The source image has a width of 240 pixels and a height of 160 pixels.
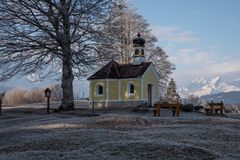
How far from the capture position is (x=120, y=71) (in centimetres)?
4328

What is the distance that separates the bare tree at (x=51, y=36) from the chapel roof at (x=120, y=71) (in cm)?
900

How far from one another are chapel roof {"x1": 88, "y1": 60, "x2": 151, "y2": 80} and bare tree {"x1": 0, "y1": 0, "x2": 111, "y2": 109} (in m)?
9.00

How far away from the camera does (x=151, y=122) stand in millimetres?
18641

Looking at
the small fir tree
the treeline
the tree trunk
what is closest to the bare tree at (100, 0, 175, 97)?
the small fir tree

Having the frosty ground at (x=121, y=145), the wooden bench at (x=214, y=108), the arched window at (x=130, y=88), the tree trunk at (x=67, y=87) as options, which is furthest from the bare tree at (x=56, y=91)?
the frosty ground at (x=121, y=145)

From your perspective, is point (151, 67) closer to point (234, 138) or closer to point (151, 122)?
point (151, 122)

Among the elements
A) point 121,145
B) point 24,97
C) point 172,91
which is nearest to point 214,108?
point 121,145

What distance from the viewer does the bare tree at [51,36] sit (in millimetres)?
30734

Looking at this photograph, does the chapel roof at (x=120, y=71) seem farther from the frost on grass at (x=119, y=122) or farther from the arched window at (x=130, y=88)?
the frost on grass at (x=119, y=122)

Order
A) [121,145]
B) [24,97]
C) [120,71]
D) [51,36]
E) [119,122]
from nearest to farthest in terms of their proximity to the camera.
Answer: [121,145] < [119,122] < [51,36] < [120,71] < [24,97]

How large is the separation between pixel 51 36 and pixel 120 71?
13104 millimetres

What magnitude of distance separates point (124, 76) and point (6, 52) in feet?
46.1

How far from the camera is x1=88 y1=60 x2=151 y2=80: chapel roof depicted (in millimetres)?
41688

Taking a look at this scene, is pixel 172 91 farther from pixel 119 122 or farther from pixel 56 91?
pixel 119 122
